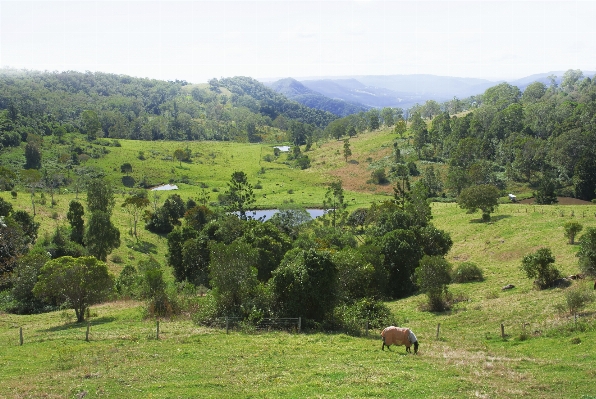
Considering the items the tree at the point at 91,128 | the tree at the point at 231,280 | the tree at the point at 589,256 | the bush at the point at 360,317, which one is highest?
the tree at the point at 91,128

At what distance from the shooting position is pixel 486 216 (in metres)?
72.8

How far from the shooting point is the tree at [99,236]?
205 ft

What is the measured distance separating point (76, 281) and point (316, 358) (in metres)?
22.6

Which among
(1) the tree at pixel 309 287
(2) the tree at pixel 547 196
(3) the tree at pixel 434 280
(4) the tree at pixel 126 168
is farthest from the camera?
(4) the tree at pixel 126 168

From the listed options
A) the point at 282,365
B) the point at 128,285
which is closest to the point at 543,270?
the point at 282,365

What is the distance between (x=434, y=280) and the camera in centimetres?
3991

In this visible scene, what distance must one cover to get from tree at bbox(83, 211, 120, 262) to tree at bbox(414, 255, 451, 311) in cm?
4459

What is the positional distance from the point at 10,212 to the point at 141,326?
4478 centimetres

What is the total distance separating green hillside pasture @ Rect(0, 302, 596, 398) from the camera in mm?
18453

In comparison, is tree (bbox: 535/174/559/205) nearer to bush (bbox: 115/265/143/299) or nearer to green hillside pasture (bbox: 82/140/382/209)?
green hillside pasture (bbox: 82/140/382/209)

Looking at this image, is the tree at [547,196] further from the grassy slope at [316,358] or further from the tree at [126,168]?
the tree at [126,168]

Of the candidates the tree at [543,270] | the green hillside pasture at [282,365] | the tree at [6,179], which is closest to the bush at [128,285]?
the green hillside pasture at [282,365]

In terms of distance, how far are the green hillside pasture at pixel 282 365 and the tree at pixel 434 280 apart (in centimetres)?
805

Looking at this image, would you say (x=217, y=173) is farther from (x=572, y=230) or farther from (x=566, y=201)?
(x=572, y=230)
